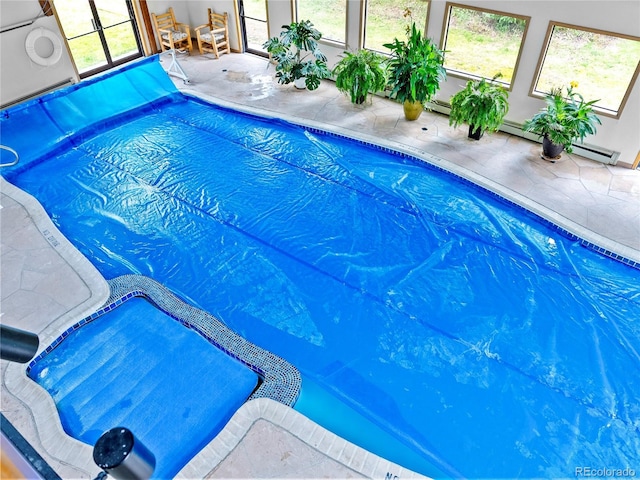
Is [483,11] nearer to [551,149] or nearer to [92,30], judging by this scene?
[551,149]

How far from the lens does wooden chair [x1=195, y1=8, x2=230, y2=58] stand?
28.7ft

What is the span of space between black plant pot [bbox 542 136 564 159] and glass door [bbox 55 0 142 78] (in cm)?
749

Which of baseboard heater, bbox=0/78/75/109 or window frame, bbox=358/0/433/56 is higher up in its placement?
window frame, bbox=358/0/433/56

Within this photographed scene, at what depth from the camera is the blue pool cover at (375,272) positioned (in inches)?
139

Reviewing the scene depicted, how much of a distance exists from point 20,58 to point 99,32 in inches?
58.4

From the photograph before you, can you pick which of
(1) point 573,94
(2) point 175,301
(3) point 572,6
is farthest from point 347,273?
(3) point 572,6

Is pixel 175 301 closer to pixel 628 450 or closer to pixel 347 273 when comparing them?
pixel 347 273

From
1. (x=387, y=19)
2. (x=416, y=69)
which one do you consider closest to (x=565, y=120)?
(x=416, y=69)

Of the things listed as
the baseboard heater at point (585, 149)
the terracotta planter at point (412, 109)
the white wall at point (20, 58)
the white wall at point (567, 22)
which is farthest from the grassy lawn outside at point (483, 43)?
the white wall at point (20, 58)

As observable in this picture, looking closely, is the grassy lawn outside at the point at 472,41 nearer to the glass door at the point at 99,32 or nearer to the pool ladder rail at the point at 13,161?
the glass door at the point at 99,32

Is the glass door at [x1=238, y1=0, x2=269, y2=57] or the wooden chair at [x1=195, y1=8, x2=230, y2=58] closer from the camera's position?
the glass door at [x1=238, y1=0, x2=269, y2=57]

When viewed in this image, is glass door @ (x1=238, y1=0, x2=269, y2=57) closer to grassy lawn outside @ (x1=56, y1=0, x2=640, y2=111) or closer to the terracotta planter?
grassy lawn outside @ (x1=56, y1=0, x2=640, y2=111)

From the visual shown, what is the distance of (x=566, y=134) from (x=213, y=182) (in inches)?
174

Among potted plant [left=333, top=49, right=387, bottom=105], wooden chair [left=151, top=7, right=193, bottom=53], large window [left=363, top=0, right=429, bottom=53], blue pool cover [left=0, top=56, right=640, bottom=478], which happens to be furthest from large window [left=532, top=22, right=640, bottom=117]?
wooden chair [left=151, top=7, right=193, bottom=53]
